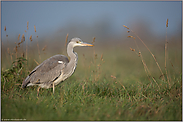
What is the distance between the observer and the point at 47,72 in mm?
4855

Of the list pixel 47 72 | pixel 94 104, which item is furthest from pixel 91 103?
pixel 47 72

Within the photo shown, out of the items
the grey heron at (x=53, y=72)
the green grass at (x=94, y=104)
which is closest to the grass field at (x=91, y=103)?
the green grass at (x=94, y=104)

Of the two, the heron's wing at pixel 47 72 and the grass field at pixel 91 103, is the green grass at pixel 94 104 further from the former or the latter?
the heron's wing at pixel 47 72

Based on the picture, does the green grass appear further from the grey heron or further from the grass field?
the grey heron

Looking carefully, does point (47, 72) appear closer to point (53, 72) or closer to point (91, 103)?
→ point (53, 72)

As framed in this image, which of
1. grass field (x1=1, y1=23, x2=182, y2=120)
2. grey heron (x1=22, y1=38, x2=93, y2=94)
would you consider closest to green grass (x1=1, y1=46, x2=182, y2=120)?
grass field (x1=1, y1=23, x2=182, y2=120)

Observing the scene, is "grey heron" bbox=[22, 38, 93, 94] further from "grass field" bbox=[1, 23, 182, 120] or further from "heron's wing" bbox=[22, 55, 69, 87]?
"grass field" bbox=[1, 23, 182, 120]

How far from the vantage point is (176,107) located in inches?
138

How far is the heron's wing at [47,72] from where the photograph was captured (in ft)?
15.7

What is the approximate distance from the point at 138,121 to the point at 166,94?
1.48 metres

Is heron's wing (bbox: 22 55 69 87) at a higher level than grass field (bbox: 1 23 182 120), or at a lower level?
higher

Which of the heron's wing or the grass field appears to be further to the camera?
the heron's wing

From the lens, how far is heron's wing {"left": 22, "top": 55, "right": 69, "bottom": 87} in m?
4.78

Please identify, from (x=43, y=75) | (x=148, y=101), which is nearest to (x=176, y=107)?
(x=148, y=101)
